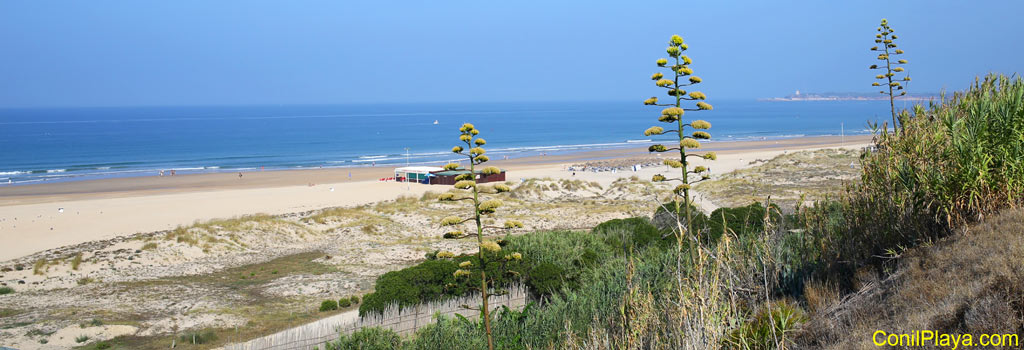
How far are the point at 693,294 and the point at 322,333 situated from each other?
6351mm

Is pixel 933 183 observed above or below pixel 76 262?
above

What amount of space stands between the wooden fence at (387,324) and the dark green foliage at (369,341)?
245 millimetres

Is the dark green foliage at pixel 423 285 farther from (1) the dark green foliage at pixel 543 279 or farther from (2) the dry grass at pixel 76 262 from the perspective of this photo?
(2) the dry grass at pixel 76 262

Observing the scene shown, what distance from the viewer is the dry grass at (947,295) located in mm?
4648

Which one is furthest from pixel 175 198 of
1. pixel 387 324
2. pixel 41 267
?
pixel 387 324

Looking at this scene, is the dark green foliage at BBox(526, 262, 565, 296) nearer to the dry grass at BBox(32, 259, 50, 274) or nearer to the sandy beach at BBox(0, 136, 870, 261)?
the dry grass at BBox(32, 259, 50, 274)

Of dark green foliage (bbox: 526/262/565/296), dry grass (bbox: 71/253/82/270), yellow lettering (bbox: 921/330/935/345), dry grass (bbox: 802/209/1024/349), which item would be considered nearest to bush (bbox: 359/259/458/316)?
dark green foliage (bbox: 526/262/565/296)

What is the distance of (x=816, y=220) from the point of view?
25.9ft

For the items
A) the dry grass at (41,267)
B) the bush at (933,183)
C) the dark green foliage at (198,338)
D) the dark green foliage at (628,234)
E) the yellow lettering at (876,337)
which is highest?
the bush at (933,183)

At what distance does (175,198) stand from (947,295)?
38378mm

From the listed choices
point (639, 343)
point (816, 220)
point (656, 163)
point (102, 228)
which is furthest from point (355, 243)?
point (656, 163)

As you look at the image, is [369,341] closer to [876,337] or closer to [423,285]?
[423,285]

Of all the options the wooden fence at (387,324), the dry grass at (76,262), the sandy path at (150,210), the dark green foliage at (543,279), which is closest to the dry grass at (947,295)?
the wooden fence at (387,324)

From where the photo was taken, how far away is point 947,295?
5137mm
